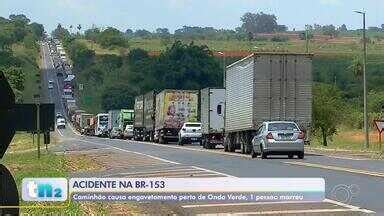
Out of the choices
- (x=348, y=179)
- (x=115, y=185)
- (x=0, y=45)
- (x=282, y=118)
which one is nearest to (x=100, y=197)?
(x=115, y=185)

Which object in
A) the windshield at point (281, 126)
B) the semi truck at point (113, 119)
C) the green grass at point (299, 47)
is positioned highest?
the green grass at point (299, 47)

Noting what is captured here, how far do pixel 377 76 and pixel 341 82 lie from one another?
17.6ft

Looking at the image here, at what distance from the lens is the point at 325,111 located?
217ft

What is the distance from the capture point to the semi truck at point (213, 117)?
4909cm

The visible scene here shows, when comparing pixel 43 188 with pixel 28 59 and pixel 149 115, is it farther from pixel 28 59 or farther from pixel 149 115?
pixel 28 59

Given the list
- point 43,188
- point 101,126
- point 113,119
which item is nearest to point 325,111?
point 113,119

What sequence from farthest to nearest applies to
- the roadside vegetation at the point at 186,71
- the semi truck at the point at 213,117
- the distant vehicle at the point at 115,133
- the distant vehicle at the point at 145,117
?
1. the roadside vegetation at the point at 186,71
2. the distant vehicle at the point at 115,133
3. the distant vehicle at the point at 145,117
4. the semi truck at the point at 213,117

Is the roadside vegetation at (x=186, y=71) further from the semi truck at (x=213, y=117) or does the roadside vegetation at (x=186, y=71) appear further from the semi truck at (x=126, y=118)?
the semi truck at (x=213, y=117)

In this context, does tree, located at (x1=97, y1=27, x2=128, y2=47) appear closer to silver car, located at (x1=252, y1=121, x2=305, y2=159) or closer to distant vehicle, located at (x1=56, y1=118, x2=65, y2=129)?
distant vehicle, located at (x1=56, y1=118, x2=65, y2=129)

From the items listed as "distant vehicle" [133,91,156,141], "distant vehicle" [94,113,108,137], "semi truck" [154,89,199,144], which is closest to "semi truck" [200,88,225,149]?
"semi truck" [154,89,199,144]

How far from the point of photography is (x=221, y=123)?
159 feet

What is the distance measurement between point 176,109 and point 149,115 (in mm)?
8390
